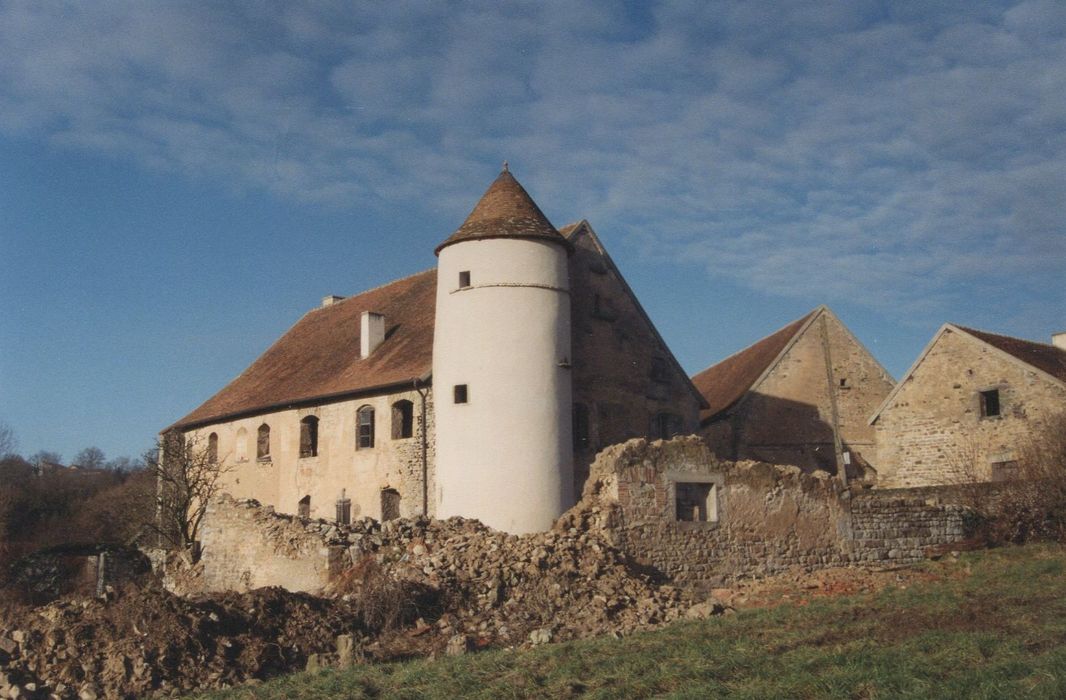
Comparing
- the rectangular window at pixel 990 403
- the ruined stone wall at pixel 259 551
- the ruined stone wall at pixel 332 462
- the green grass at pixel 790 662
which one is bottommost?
the green grass at pixel 790 662

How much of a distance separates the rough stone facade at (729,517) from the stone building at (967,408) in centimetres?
798

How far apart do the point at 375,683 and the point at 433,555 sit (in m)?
7.46

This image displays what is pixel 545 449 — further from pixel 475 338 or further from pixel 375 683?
pixel 375 683

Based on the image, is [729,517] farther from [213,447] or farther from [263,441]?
[213,447]

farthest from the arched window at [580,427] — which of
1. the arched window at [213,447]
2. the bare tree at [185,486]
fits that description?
the arched window at [213,447]

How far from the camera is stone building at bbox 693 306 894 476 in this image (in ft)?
115

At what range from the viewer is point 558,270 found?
1013 inches

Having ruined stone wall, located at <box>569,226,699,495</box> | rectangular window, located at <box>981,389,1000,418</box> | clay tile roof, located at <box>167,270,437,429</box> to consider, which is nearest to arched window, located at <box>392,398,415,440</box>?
clay tile roof, located at <box>167,270,437,429</box>

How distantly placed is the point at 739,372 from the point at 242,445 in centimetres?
1656

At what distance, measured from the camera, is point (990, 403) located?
30.7 metres

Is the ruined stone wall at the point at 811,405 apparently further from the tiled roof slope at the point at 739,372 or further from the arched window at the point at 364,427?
the arched window at the point at 364,427

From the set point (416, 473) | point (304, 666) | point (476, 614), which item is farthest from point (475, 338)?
point (304, 666)

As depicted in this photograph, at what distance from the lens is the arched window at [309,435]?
103 feet

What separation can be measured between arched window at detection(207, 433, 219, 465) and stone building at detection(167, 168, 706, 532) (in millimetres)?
65
